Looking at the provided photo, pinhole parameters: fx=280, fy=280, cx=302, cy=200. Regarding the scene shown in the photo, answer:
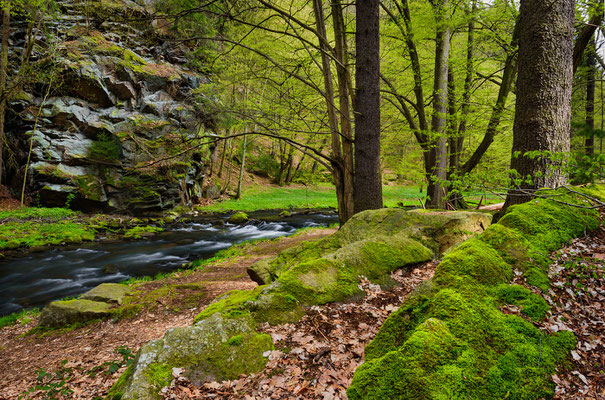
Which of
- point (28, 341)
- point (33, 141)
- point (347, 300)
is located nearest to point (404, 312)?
point (347, 300)

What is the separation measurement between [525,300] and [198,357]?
264 centimetres

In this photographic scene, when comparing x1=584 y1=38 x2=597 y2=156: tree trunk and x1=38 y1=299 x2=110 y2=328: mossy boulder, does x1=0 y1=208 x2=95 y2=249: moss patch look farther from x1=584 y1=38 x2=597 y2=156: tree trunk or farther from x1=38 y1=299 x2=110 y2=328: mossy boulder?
x1=584 y1=38 x2=597 y2=156: tree trunk

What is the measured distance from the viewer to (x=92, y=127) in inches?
648

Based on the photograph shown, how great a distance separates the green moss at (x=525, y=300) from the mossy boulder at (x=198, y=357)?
6.48ft

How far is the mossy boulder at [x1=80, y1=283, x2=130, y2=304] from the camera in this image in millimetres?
5713

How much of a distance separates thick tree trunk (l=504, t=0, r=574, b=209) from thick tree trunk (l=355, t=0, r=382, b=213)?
8.34 ft

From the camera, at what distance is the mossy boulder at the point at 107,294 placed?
18.7 feet

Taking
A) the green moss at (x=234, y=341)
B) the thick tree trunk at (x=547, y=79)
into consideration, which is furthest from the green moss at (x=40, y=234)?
the thick tree trunk at (x=547, y=79)

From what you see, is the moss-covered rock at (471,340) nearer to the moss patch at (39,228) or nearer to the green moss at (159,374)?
the green moss at (159,374)

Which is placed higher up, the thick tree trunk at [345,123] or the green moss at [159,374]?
the thick tree trunk at [345,123]

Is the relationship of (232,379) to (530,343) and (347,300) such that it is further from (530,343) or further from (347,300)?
(530,343)

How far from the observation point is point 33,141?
595 inches

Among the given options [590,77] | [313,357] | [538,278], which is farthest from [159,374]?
[590,77]

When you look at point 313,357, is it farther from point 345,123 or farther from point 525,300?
point 345,123
